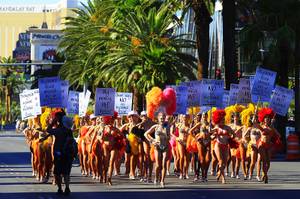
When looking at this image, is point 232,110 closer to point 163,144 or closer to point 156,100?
point 156,100

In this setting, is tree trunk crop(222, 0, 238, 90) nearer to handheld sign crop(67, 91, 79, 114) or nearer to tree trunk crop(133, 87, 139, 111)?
handheld sign crop(67, 91, 79, 114)

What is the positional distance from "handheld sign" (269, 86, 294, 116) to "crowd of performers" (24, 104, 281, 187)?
97cm

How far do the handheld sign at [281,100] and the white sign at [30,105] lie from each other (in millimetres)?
6052

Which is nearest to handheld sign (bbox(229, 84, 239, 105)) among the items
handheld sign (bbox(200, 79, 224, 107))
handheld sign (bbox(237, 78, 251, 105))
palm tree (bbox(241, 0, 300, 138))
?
handheld sign (bbox(237, 78, 251, 105))

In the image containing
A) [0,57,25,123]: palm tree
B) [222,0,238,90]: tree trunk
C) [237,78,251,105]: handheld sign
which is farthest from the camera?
[0,57,25,123]: palm tree

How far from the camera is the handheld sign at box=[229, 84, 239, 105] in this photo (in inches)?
1163

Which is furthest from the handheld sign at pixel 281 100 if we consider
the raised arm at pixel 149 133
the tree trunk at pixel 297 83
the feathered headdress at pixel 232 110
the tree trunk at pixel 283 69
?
the tree trunk at pixel 297 83

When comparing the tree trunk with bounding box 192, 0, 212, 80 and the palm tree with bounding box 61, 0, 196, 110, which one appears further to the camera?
the palm tree with bounding box 61, 0, 196, 110

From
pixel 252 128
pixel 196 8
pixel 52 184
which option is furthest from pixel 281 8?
pixel 52 184

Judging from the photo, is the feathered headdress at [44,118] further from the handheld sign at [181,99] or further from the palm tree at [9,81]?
the palm tree at [9,81]

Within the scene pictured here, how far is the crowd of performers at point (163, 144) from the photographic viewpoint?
2264cm

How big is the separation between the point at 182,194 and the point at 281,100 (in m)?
6.99

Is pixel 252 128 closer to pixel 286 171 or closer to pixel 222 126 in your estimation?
pixel 222 126

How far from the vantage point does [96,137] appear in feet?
75.7
